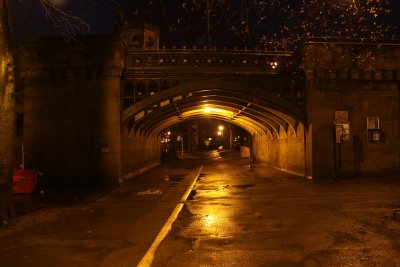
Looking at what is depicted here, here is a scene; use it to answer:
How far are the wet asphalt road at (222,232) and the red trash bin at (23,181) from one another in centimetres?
316

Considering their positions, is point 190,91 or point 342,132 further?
point 190,91

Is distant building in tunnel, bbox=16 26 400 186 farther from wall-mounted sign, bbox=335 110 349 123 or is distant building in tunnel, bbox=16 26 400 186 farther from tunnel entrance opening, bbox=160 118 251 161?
tunnel entrance opening, bbox=160 118 251 161

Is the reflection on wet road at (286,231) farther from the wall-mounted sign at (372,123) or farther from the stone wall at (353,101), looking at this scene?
the wall-mounted sign at (372,123)

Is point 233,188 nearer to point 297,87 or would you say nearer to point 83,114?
point 297,87

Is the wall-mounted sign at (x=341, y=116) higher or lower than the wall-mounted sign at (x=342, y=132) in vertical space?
higher

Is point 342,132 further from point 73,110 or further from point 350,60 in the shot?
point 73,110

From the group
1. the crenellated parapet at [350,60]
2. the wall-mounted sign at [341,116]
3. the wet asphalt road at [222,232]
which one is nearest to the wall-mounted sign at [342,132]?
the wall-mounted sign at [341,116]

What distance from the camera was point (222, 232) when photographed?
31.2 ft

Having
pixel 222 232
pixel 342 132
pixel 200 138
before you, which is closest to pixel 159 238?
pixel 222 232

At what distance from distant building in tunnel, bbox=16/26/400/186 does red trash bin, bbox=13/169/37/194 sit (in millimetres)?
3550

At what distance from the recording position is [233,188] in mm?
19125

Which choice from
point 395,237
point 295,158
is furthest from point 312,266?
point 295,158

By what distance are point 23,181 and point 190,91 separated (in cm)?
884

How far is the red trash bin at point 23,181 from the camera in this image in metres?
16.6
